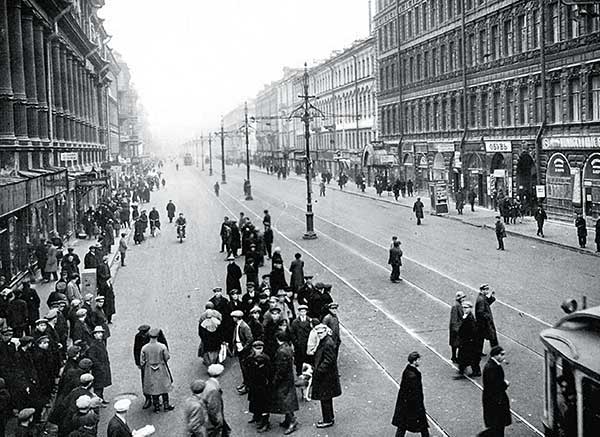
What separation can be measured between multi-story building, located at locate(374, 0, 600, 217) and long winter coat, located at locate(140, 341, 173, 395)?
1905 cm

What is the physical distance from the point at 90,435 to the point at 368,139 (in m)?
68.0

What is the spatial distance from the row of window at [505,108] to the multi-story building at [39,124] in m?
21.9

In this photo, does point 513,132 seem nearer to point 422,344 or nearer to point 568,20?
point 568,20

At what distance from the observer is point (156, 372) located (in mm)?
11828

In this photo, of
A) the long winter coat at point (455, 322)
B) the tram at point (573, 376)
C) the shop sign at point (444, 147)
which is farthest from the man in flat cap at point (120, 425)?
the shop sign at point (444, 147)

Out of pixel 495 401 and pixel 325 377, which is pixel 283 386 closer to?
pixel 325 377

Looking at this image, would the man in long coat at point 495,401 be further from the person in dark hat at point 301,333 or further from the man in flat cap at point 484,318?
the person in dark hat at point 301,333

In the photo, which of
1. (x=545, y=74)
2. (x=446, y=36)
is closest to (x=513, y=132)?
(x=545, y=74)

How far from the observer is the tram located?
7.39 meters

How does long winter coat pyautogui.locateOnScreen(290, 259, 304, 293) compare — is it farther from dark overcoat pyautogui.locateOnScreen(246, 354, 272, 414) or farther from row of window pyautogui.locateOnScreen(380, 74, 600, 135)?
row of window pyautogui.locateOnScreen(380, 74, 600, 135)

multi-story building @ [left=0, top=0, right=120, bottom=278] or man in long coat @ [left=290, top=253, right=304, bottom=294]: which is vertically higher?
multi-story building @ [left=0, top=0, right=120, bottom=278]

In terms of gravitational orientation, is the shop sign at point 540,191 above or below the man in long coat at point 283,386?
above

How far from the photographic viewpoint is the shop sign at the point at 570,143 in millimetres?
32963

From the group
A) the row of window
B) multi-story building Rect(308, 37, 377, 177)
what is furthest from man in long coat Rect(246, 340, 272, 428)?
multi-story building Rect(308, 37, 377, 177)
